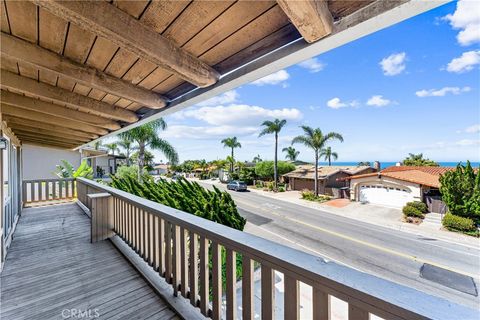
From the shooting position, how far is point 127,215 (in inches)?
126

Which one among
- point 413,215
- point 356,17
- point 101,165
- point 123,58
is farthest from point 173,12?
point 101,165

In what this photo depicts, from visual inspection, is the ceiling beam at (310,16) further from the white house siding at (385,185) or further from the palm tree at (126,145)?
the white house siding at (385,185)

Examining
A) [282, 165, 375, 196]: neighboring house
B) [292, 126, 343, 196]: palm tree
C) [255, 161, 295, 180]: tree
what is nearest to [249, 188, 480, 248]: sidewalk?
[292, 126, 343, 196]: palm tree

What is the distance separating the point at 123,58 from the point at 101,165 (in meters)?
28.3

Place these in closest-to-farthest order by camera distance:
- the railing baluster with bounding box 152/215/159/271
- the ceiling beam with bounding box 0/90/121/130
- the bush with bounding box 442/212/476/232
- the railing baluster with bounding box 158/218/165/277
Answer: the railing baluster with bounding box 158/218/165/277 → the railing baluster with bounding box 152/215/159/271 → the ceiling beam with bounding box 0/90/121/130 → the bush with bounding box 442/212/476/232

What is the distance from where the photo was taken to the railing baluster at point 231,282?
146 centimetres

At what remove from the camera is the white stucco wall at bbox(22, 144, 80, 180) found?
12039mm

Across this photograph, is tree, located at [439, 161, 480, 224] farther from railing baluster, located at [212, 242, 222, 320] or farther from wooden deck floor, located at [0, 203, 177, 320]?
wooden deck floor, located at [0, 203, 177, 320]

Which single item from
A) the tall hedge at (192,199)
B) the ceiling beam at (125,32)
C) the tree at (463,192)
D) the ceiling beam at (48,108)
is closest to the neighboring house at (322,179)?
the tree at (463,192)

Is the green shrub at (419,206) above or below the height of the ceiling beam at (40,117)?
below

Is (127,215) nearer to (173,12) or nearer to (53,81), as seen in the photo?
(53,81)

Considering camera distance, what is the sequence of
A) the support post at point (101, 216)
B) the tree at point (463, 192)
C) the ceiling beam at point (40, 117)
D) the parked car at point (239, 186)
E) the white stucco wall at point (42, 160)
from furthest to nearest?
the parked car at point (239, 186) < the white stucco wall at point (42, 160) < the tree at point (463, 192) < the support post at point (101, 216) < the ceiling beam at point (40, 117)

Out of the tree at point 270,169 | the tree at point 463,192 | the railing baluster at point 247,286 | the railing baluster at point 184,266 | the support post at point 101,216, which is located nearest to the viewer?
the railing baluster at point 247,286

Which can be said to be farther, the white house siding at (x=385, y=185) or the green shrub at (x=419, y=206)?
the white house siding at (x=385, y=185)
